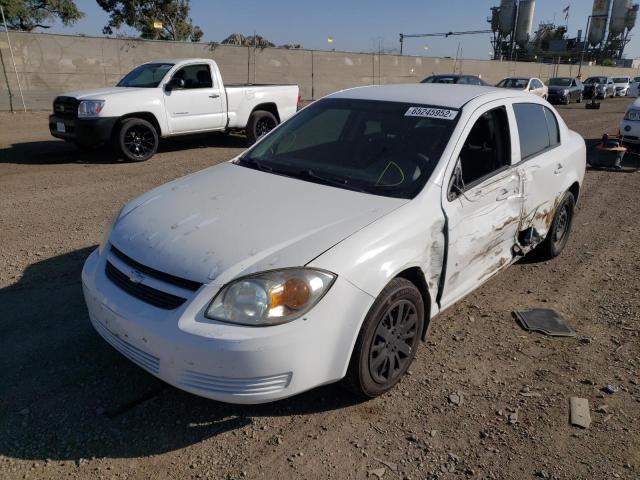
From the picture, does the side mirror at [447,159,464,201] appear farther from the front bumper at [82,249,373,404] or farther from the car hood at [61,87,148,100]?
the car hood at [61,87,148,100]

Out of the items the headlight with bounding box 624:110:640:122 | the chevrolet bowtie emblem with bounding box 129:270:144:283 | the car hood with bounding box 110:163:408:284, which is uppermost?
the car hood with bounding box 110:163:408:284

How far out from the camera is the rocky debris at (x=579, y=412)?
9.12 ft

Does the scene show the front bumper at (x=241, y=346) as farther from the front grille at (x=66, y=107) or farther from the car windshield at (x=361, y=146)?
the front grille at (x=66, y=107)

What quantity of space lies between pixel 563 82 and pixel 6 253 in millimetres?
31067

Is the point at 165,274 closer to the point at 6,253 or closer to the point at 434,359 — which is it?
the point at 434,359

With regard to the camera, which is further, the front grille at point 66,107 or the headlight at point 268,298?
the front grille at point 66,107

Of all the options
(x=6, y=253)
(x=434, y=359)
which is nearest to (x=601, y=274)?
(x=434, y=359)

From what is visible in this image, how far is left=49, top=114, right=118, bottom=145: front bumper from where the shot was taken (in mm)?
8633

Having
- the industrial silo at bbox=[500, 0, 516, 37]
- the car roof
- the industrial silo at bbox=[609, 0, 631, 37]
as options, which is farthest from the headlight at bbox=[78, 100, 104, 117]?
the industrial silo at bbox=[609, 0, 631, 37]

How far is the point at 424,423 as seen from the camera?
2.74 meters

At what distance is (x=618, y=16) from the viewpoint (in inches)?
2815

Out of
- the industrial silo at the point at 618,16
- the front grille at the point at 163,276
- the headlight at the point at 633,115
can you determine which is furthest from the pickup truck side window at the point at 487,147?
the industrial silo at the point at 618,16

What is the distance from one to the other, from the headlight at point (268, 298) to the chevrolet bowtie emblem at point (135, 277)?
467mm

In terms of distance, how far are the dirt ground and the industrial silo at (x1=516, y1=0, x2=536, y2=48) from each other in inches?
2660
